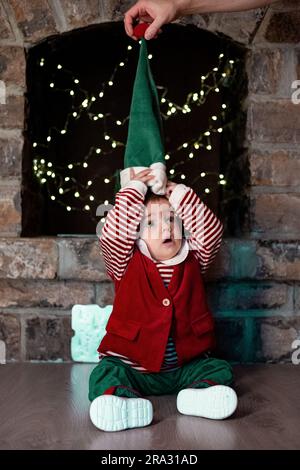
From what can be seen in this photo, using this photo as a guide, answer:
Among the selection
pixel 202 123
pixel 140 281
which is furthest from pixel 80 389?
pixel 202 123

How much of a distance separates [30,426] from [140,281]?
41 centimetres

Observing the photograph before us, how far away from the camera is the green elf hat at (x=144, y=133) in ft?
4.48

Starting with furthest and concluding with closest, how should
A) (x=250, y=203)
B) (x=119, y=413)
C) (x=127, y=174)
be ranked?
1. (x=250, y=203)
2. (x=127, y=174)
3. (x=119, y=413)

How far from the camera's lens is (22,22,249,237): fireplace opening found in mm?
1907

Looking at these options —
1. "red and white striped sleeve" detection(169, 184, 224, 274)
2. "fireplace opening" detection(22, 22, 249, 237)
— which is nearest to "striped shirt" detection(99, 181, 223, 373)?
"red and white striped sleeve" detection(169, 184, 224, 274)

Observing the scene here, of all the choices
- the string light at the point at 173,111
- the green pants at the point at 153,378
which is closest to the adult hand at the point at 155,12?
the string light at the point at 173,111

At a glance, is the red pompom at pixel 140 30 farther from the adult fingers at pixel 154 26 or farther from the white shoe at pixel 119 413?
the white shoe at pixel 119 413

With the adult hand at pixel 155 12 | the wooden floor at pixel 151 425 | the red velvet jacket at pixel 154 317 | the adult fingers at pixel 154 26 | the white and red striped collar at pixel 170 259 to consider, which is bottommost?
the wooden floor at pixel 151 425

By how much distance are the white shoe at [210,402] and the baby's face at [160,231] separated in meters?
0.33

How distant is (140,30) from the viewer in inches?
55.2

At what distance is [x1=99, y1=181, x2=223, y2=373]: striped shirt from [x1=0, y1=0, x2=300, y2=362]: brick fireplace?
9.0 inches

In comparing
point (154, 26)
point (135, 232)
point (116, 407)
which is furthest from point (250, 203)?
point (116, 407)

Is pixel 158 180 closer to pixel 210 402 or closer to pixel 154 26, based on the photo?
pixel 154 26

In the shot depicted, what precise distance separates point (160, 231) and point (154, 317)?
8.0 inches
